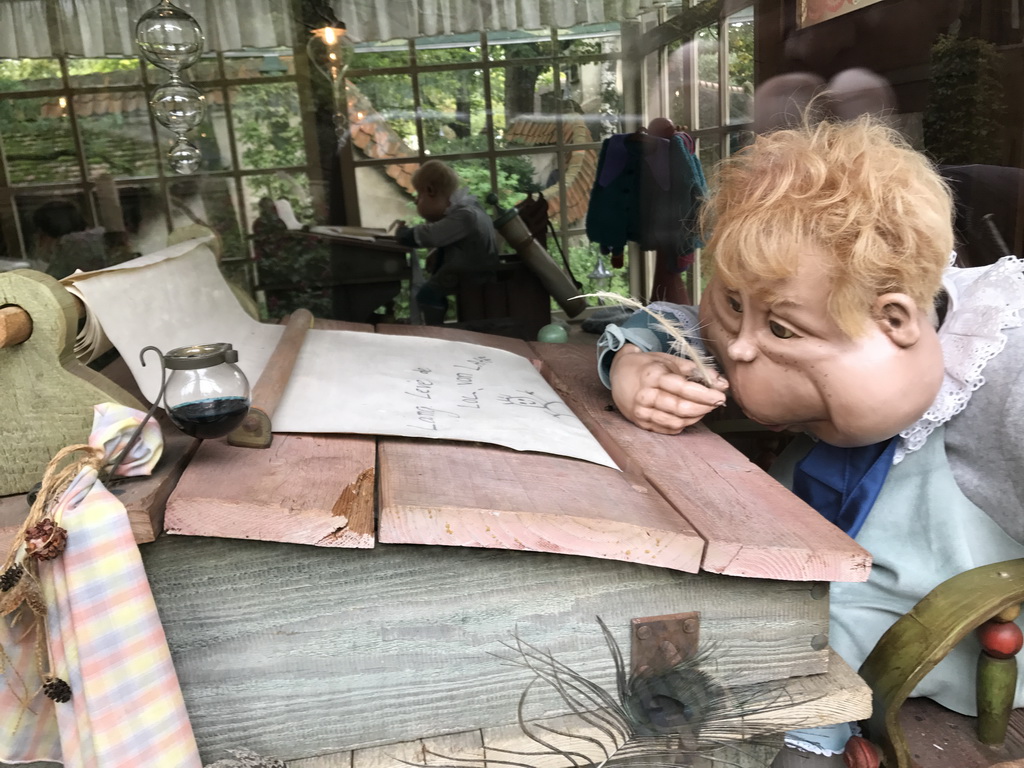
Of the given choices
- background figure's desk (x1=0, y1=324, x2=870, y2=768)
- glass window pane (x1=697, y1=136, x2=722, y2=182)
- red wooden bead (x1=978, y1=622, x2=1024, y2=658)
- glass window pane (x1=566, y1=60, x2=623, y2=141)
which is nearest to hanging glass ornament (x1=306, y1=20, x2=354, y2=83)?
glass window pane (x1=566, y1=60, x2=623, y2=141)

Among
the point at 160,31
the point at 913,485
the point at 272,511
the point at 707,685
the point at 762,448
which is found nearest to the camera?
the point at 272,511

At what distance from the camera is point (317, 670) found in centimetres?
85

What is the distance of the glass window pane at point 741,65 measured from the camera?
231 cm

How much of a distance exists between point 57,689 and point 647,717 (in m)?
0.61

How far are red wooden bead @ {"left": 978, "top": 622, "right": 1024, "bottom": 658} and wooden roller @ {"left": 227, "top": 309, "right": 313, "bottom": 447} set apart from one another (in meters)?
0.96

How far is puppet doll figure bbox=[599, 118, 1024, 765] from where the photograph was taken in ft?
3.05

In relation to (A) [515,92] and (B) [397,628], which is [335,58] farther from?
(B) [397,628]

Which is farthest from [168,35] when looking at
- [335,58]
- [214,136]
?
[214,136]

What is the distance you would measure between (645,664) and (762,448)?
114 cm

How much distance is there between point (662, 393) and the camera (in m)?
1.21

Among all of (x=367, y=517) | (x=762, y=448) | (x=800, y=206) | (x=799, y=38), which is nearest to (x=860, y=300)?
(x=800, y=206)

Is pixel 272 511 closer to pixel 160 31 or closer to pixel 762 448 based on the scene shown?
pixel 762 448

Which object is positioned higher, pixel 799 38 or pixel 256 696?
pixel 799 38

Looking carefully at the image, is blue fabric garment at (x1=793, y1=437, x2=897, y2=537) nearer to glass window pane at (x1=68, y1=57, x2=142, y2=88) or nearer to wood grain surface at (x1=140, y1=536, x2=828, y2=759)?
wood grain surface at (x1=140, y1=536, x2=828, y2=759)
